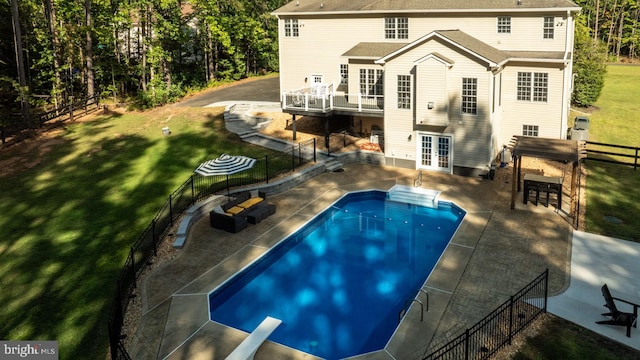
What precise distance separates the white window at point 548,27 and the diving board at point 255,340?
2404 cm

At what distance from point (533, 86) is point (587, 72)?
15408mm

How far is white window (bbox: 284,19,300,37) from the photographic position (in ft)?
121

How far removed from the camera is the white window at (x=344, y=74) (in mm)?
35441

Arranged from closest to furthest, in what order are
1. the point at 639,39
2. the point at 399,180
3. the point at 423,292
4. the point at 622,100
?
the point at 423,292, the point at 399,180, the point at 622,100, the point at 639,39

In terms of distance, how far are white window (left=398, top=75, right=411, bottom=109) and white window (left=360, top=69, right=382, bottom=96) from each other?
342 centimetres

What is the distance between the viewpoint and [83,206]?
24172 mm

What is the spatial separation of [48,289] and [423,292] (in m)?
12.9

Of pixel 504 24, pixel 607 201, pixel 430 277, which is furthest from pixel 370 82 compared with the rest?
pixel 430 277

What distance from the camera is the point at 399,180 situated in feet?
95.2

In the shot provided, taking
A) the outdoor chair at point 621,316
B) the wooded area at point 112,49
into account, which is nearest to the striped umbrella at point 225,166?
the outdoor chair at point 621,316

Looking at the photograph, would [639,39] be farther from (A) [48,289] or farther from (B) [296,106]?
(A) [48,289]

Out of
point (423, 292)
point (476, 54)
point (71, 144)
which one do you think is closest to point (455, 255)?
point (423, 292)

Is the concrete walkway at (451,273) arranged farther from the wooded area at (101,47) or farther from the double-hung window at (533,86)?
the wooded area at (101,47)

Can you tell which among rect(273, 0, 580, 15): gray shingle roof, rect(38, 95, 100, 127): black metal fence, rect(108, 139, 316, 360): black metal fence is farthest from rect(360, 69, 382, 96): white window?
rect(38, 95, 100, 127): black metal fence
